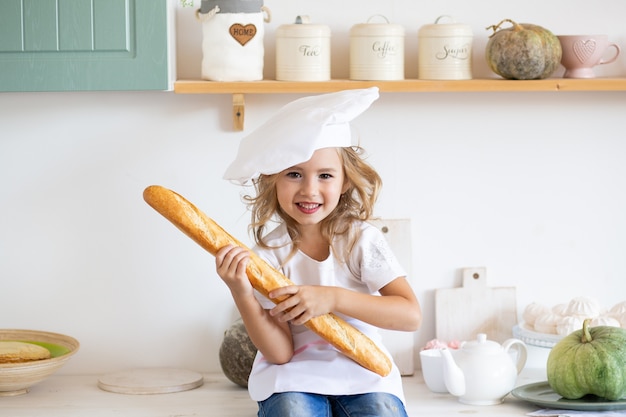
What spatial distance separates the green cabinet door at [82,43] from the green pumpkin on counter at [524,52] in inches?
30.2

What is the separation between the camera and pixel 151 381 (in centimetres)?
227

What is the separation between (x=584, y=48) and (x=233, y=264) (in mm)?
1028

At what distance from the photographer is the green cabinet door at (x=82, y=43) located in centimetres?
203

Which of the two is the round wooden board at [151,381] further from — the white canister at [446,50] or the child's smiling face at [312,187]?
the white canister at [446,50]

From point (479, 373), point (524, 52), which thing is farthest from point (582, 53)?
point (479, 373)

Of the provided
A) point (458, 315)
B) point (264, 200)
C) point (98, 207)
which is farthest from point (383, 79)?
point (98, 207)

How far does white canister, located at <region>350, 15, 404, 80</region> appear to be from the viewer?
221cm

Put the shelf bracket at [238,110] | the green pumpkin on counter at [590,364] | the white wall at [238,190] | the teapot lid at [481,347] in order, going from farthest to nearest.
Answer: the white wall at [238,190] → the shelf bracket at [238,110] → the teapot lid at [481,347] → the green pumpkin on counter at [590,364]

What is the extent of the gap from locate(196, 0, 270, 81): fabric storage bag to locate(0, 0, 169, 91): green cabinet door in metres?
0.17

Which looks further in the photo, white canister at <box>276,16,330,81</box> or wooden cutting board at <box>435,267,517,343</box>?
wooden cutting board at <box>435,267,517,343</box>

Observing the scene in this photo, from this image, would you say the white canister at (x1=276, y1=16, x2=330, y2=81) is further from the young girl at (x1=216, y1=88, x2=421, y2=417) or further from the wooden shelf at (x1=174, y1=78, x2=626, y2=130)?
the young girl at (x1=216, y1=88, x2=421, y2=417)

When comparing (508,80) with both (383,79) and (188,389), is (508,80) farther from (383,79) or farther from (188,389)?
(188,389)

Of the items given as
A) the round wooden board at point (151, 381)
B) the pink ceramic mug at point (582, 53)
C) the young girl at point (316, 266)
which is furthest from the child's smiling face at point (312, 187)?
the pink ceramic mug at point (582, 53)

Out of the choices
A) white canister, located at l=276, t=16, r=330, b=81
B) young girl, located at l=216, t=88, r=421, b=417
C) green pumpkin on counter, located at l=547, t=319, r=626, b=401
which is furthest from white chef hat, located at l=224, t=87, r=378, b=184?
green pumpkin on counter, located at l=547, t=319, r=626, b=401
